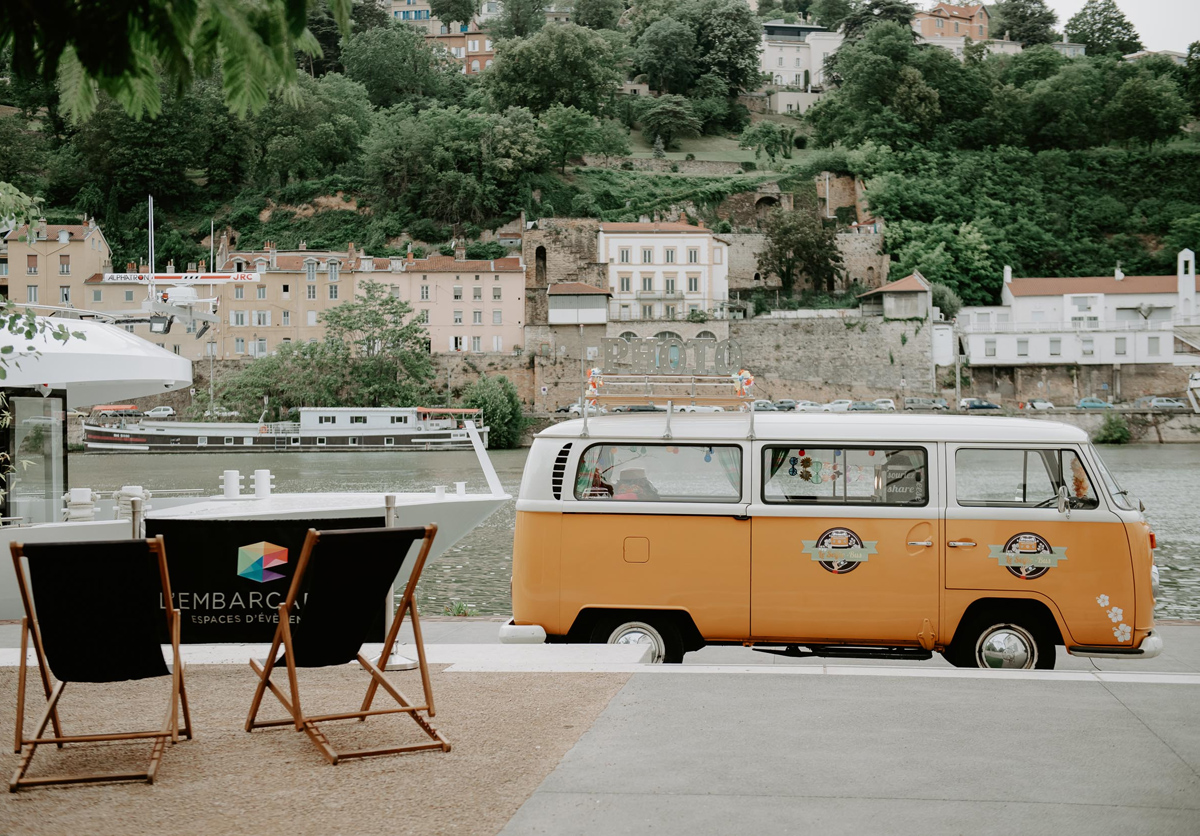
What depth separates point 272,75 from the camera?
2928mm

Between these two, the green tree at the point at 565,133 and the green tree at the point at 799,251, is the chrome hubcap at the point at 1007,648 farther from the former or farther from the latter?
the green tree at the point at 565,133

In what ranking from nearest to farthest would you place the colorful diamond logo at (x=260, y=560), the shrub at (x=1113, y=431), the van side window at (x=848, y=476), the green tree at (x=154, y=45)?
1. the green tree at (x=154, y=45)
2. the colorful diamond logo at (x=260, y=560)
3. the van side window at (x=848, y=476)
4. the shrub at (x=1113, y=431)

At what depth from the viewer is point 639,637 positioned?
711cm

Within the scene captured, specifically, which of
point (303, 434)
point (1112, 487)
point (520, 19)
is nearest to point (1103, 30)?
point (520, 19)

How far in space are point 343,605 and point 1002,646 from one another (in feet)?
14.4

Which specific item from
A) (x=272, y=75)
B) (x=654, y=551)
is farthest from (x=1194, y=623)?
(x=272, y=75)

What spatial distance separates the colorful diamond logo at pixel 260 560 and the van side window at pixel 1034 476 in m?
4.14

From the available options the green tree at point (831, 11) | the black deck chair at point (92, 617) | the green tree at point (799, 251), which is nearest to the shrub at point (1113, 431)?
the green tree at point (799, 251)

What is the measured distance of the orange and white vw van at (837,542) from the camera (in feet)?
22.6

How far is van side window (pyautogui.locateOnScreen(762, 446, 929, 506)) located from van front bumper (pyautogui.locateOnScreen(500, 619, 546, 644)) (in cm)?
167

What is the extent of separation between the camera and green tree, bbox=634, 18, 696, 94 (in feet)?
394

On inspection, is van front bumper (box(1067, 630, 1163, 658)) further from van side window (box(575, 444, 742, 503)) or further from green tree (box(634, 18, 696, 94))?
green tree (box(634, 18, 696, 94))

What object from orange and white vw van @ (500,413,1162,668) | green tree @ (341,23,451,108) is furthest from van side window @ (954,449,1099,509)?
green tree @ (341,23,451,108)

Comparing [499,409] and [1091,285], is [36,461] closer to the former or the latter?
[499,409]
